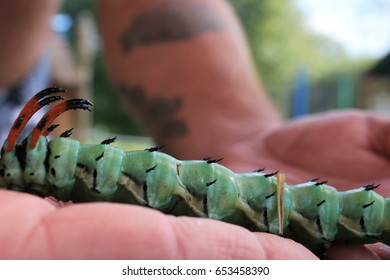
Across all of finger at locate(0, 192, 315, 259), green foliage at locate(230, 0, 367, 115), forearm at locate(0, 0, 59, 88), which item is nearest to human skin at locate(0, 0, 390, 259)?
finger at locate(0, 192, 315, 259)

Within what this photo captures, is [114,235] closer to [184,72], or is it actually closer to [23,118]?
[23,118]

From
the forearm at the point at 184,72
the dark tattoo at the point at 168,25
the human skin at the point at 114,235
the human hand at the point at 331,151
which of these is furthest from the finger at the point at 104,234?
the dark tattoo at the point at 168,25

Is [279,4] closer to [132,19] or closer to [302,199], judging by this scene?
[132,19]

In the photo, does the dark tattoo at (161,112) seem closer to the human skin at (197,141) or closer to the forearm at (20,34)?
the human skin at (197,141)

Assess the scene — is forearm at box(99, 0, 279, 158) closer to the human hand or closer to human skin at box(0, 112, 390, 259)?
the human hand
